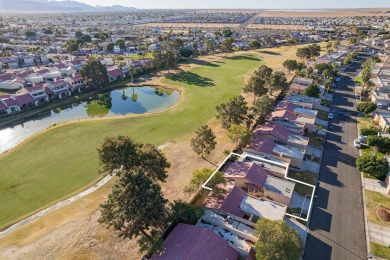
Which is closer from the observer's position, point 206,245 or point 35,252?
point 206,245

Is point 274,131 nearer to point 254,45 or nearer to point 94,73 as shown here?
point 94,73

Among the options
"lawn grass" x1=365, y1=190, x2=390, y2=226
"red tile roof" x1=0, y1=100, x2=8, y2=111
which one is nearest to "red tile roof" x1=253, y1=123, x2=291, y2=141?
"lawn grass" x1=365, y1=190, x2=390, y2=226

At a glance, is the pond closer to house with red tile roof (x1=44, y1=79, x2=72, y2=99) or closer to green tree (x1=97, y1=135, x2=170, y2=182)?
house with red tile roof (x1=44, y1=79, x2=72, y2=99)

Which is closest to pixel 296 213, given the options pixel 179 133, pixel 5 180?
pixel 179 133

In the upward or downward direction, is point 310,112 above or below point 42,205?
above

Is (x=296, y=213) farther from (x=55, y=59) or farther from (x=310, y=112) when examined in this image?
(x=55, y=59)

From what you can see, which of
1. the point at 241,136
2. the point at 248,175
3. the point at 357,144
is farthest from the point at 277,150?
the point at 357,144
